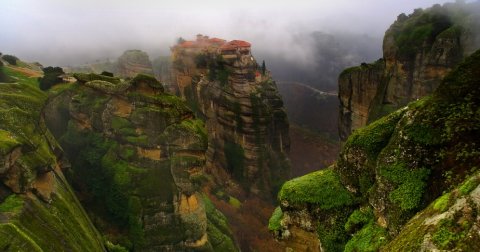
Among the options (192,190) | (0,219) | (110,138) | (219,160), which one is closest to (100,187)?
(110,138)

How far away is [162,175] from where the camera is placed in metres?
42.0

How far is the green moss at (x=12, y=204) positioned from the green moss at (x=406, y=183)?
884 inches

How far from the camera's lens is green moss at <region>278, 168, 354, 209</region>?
1823 centimetres

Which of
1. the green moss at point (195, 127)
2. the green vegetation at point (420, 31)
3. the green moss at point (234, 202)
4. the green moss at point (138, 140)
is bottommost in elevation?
the green moss at point (234, 202)

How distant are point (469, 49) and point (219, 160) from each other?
4276 cm

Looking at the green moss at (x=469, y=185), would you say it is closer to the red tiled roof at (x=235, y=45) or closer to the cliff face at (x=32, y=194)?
the cliff face at (x=32, y=194)

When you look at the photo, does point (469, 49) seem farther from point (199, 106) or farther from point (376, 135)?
point (199, 106)

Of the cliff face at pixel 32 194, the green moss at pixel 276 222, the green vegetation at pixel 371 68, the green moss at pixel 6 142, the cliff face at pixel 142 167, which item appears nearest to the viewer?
the green moss at pixel 276 222

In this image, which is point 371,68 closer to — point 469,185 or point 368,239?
point 368,239

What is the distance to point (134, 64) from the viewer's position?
11275 centimetres

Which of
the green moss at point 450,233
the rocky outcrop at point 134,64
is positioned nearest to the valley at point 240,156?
the green moss at point 450,233

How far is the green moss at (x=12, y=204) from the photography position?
28241mm

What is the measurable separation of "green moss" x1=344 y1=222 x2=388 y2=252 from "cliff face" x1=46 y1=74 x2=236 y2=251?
2640 centimetres

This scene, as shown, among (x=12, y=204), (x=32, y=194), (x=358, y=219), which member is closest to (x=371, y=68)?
(x=32, y=194)
